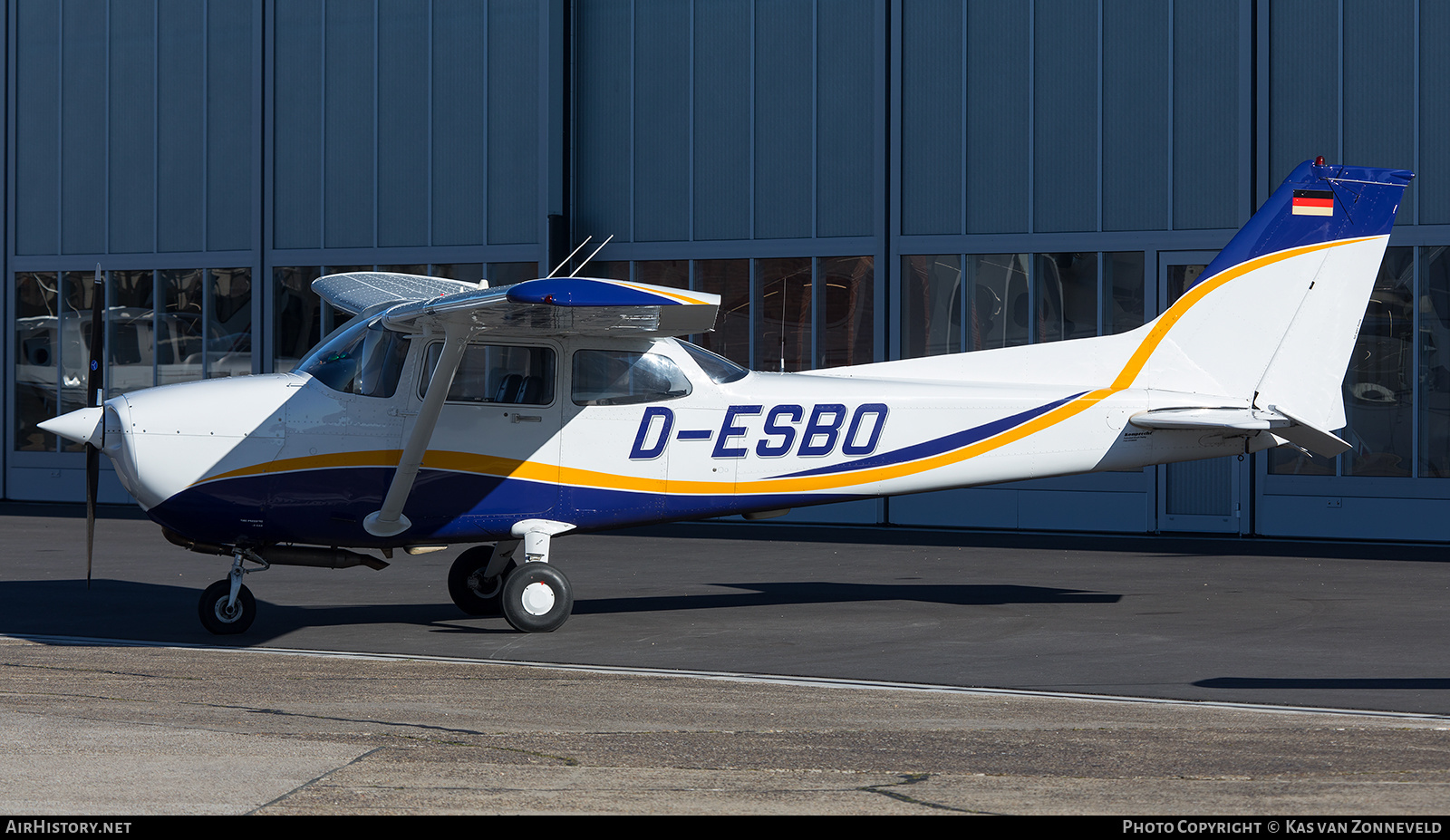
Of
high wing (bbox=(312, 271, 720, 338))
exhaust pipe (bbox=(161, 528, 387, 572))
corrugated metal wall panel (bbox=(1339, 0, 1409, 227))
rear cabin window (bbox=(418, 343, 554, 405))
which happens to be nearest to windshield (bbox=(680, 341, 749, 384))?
high wing (bbox=(312, 271, 720, 338))

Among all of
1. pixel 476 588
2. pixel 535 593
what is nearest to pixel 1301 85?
pixel 476 588

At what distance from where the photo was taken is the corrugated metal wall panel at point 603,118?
19953mm

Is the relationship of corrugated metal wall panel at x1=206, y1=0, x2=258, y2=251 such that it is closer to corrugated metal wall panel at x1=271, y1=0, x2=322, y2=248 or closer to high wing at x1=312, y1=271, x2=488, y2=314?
corrugated metal wall panel at x1=271, y1=0, x2=322, y2=248

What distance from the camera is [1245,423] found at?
31.6 ft

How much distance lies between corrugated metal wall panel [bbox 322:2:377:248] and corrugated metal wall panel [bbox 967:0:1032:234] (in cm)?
929

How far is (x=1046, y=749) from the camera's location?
18.4 ft

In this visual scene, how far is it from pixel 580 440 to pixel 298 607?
9.59ft

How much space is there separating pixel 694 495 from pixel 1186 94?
1110 cm

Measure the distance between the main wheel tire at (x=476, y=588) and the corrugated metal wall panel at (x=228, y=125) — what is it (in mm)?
13326

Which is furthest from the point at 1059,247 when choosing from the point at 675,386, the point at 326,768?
the point at 326,768

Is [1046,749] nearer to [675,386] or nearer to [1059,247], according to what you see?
[675,386]

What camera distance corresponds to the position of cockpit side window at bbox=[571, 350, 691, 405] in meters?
9.25

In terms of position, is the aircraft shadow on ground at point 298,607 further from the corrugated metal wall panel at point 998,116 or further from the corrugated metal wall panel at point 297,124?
the corrugated metal wall panel at point 297,124

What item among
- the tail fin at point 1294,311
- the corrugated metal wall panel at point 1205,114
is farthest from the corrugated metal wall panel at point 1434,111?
the tail fin at point 1294,311
